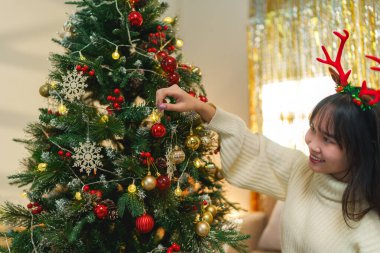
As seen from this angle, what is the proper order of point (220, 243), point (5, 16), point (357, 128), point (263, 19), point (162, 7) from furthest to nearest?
point (263, 19)
point (5, 16)
point (162, 7)
point (220, 243)
point (357, 128)

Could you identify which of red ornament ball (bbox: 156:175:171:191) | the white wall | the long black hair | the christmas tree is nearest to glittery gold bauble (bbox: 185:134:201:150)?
the christmas tree

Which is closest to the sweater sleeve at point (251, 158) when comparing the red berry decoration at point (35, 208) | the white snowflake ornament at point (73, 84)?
the white snowflake ornament at point (73, 84)

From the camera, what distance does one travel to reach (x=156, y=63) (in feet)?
3.55

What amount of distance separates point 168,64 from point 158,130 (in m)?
0.19

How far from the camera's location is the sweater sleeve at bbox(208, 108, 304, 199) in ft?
3.62

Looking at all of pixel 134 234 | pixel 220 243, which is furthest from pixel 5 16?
pixel 220 243

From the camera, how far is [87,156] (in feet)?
3.16

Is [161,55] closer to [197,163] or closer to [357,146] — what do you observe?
[197,163]

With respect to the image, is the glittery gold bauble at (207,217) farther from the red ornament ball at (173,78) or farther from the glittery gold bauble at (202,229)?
the red ornament ball at (173,78)

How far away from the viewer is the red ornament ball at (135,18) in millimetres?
1028

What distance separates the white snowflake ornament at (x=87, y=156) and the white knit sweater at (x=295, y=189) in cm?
33

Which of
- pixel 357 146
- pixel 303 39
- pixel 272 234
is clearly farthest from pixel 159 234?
pixel 303 39

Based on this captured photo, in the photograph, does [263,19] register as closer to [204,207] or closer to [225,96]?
[225,96]

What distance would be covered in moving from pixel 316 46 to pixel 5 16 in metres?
1.94
